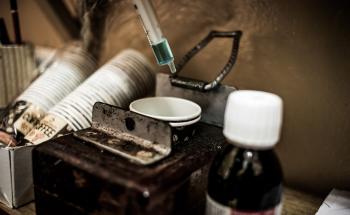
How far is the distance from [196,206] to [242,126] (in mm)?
211

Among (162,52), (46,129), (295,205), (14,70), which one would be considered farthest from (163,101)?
(14,70)

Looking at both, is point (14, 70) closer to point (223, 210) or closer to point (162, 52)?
point (162, 52)

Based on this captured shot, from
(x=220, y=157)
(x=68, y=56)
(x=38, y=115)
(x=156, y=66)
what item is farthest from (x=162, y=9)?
(x=220, y=157)

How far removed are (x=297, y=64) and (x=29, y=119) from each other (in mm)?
618

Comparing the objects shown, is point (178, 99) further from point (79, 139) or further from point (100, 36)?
point (100, 36)

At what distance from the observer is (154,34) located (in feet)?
2.67

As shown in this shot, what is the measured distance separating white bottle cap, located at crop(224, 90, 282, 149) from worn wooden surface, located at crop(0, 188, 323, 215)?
0.34 m

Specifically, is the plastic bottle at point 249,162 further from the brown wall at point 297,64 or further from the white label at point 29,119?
the white label at point 29,119

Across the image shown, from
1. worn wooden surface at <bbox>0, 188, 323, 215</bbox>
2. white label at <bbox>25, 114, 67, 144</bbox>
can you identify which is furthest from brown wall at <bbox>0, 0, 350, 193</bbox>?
white label at <bbox>25, 114, 67, 144</bbox>

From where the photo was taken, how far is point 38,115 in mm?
879

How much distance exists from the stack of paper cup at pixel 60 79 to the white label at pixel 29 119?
4cm

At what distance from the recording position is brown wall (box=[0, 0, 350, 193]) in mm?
829

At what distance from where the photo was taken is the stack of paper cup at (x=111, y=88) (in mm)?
858

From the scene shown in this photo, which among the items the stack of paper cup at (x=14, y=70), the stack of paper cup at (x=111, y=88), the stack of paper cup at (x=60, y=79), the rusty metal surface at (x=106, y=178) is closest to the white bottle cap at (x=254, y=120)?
the rusty metal surface at (x=106, y=178)
